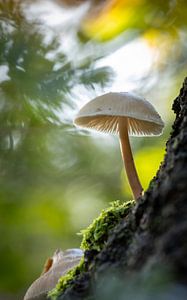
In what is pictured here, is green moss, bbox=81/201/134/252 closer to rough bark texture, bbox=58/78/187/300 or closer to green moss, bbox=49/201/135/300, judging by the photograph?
green moss, bbox=49/201/135/300

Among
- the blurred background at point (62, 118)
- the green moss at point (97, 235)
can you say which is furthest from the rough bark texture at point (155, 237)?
the blurred background at point (62, 118)

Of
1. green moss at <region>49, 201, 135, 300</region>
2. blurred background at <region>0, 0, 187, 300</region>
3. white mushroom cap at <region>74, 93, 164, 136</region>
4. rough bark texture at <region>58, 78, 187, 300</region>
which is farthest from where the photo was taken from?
blurred background at <region>0, 0, 187, 300</region>

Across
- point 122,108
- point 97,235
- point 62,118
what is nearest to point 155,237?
point 97,235

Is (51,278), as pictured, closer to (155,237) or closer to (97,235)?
(97,235)

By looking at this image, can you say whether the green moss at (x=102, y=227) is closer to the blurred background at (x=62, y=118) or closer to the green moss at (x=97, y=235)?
the green moss at (x=97, y=235)

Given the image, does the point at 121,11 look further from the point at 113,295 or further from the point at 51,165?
the point at 113,295

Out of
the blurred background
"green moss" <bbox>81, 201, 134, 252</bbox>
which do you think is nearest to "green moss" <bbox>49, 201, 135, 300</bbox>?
"green moss" <bbox>81, 201, 134, 252</bbox>
